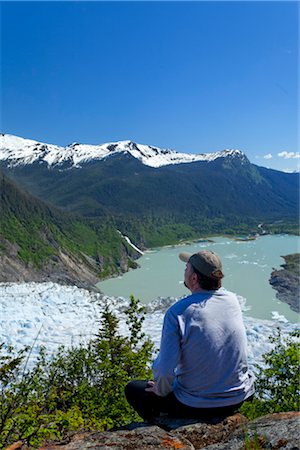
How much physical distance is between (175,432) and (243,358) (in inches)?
40.3

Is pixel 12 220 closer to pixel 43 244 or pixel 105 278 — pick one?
pixel 43 244

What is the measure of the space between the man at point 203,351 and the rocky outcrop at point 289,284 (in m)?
48.9

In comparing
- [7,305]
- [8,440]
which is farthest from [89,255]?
[8,440]

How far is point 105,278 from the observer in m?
74.1

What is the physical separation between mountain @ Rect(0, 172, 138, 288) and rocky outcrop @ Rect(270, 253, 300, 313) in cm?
3151

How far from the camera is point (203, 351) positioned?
3559mm

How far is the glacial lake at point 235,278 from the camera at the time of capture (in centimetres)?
5209

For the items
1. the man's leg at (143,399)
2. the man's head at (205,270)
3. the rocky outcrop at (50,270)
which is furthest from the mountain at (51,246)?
the man's head at (205,270)

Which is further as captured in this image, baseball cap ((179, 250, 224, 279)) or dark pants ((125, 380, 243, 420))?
dark pants ((125, 380, 243, 420))

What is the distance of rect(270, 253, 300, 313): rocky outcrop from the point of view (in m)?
52.6

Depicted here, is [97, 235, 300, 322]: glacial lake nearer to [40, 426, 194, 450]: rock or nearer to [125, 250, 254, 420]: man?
[125, 250, 254, 420]: man

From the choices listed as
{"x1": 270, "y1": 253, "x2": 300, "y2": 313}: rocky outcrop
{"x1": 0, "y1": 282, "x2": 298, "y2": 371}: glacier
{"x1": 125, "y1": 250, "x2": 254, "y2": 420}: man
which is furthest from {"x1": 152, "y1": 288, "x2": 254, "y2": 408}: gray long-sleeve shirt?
{"x1": 270, "y1": 253, "x2": 300, "y2": 313}: rocky outcrop

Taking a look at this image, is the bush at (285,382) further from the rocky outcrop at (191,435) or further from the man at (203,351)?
the man at (203,351)

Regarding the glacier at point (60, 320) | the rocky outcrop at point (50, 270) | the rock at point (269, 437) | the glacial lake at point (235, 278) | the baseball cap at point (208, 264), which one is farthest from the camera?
the rocky outcrop at point (50, 270)
